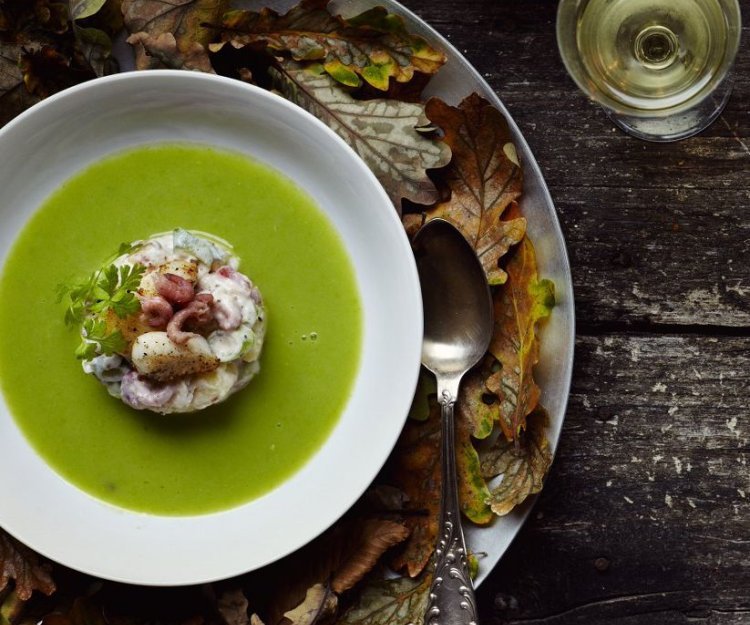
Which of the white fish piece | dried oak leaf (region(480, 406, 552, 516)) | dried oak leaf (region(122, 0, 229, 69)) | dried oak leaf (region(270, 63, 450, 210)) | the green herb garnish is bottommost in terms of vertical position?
dried oak leaf (region(480, 406, 552, 516))

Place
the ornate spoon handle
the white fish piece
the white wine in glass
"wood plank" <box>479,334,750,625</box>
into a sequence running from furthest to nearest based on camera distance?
"wood plank" <box>479,334,750,625</box>, the white wine in glass, the ornate spoon handle, the white fish piece

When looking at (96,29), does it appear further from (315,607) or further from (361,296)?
(315,607)

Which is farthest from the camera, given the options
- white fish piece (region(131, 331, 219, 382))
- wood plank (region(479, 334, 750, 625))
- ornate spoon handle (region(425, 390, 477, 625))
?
wood plank (region(479, 334, 750, 625))

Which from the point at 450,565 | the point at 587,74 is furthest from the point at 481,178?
the point at 450,565

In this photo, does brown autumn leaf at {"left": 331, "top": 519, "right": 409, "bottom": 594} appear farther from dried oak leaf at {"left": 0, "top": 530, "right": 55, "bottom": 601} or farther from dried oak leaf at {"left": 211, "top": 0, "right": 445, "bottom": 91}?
dried oak leaf at {"left": 211, "top": 0, "right": 445, "bottom": 91}

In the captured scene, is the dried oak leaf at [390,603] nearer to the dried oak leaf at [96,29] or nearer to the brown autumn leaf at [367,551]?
the brown autumn leaf at [367,551]

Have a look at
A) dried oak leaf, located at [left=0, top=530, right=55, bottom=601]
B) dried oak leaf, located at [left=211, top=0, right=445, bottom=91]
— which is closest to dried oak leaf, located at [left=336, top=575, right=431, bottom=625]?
dried oak leaf, located at [left=0, top=530, right=55, bottom=601]

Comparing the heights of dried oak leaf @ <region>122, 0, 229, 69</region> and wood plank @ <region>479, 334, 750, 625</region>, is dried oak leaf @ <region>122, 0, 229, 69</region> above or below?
above
